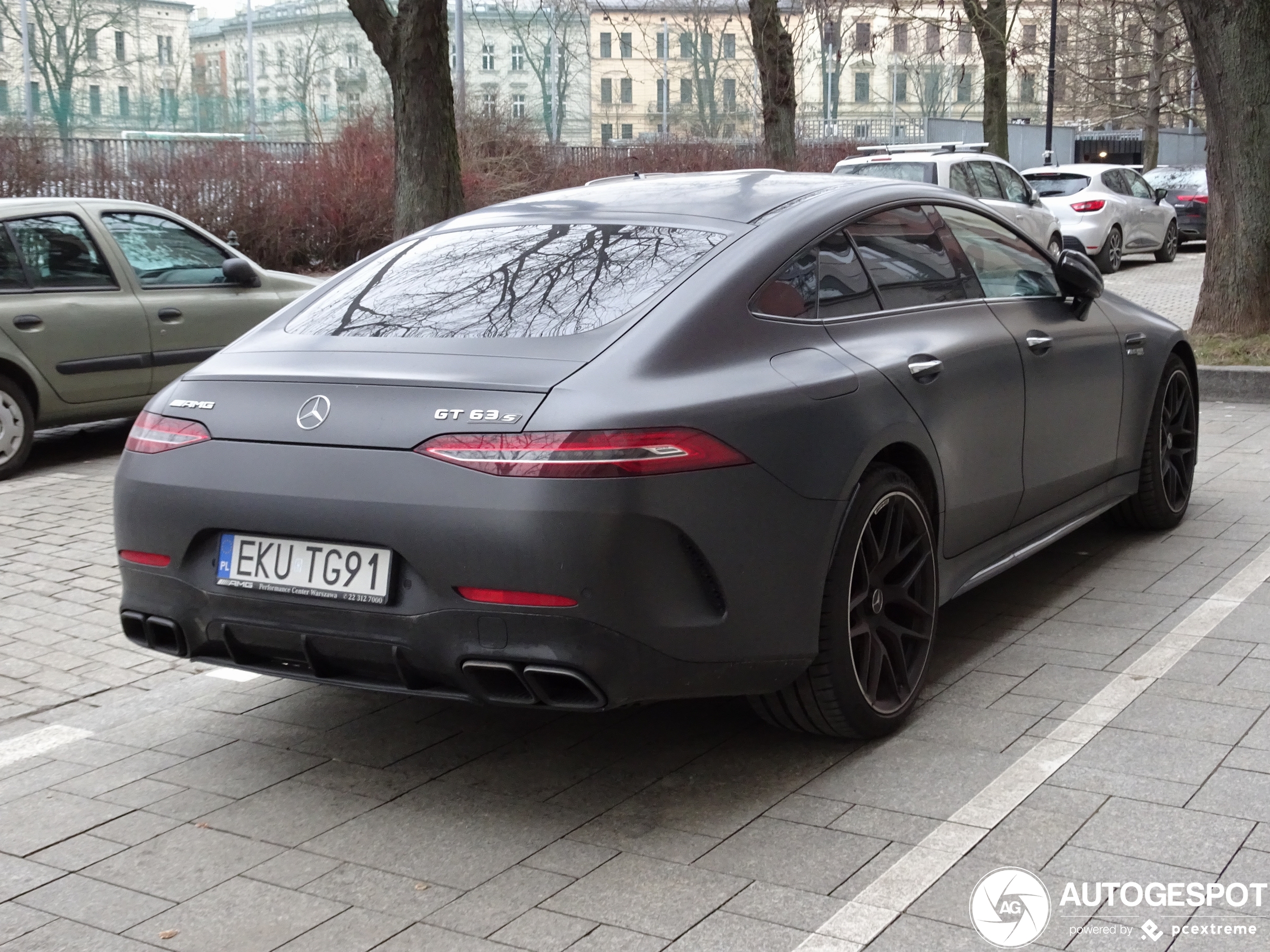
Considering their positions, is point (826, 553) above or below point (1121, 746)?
above

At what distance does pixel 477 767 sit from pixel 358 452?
102cm

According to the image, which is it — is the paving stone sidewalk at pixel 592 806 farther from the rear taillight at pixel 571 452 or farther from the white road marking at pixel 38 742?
the rear taillight at pixel 571 452

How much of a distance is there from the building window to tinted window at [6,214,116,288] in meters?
76.8

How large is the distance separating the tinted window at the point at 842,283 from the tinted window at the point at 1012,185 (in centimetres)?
1507

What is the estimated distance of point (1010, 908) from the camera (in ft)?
10.4

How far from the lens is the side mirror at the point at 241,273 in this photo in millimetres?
9656

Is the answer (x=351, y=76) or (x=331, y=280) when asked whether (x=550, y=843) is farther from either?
(x=351, y=76)

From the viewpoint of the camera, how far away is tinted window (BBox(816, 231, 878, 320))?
4242 millimetres

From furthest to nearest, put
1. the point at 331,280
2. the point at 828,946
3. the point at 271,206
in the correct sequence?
the point at 271,206 → the point at 331,280 → the point at 828,946

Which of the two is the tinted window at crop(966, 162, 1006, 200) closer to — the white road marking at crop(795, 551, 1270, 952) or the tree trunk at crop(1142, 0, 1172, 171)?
the white road marking at crop(795, 551, 1270, 952)

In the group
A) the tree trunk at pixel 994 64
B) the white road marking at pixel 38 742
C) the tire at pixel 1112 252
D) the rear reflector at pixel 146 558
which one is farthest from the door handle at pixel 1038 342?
the tree trunk at pixel 994 64

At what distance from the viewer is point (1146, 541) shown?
6422 millimetres

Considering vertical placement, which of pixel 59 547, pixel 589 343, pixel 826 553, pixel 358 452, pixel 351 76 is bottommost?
pixel 59 547

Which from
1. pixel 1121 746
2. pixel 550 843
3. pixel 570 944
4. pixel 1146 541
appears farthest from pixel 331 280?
pixel 1146 541
